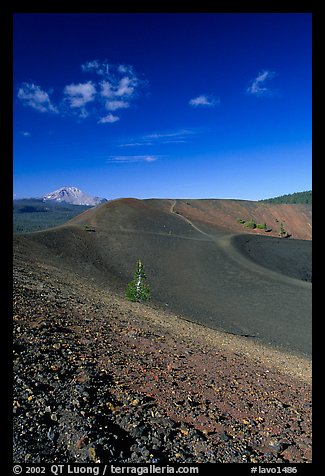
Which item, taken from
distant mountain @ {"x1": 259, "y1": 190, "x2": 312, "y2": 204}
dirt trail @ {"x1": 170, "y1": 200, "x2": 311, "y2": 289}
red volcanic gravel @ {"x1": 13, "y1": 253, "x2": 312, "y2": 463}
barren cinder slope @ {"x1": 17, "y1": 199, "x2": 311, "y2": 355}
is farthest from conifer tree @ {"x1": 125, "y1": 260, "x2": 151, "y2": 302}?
distant mountain @ {"x1": 259, "y1": 190, "x2": 312, "y2": 204}

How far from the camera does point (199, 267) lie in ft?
120

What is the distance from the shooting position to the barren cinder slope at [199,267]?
22.0m

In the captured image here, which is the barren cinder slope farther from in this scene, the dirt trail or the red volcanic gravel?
the red volcanic gravel

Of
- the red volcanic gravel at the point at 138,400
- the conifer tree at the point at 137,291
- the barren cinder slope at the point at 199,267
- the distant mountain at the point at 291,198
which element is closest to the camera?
the red volcanic gravel at the point at 138,400

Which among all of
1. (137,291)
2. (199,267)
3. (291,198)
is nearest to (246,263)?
(199,267)

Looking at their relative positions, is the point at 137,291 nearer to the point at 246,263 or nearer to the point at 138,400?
the point at 138,400

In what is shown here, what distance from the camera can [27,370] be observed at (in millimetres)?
5387

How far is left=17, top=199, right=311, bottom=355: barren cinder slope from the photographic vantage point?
22.0m

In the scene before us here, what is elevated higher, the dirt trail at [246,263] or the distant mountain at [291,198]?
the distant mountain at [291,198]

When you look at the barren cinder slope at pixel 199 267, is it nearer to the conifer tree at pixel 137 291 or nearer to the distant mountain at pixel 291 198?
the conifer tree at pixel 137 291

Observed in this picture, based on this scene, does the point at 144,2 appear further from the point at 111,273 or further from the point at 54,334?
the point at 111,273

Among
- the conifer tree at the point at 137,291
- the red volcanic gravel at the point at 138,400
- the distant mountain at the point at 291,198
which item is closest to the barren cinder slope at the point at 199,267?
the conifer tree at the point at 137,291
